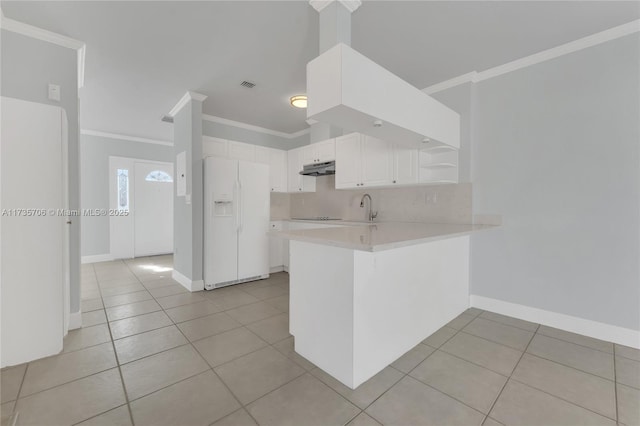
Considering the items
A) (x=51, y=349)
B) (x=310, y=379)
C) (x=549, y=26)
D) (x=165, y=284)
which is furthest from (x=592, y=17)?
(x=165, y=284)

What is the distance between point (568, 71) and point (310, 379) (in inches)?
134

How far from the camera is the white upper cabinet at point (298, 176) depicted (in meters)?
4.88

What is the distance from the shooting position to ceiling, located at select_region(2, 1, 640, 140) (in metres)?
2.10

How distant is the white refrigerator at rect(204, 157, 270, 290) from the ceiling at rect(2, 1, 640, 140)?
1094 millimetres

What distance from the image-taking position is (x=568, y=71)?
8.30 ft

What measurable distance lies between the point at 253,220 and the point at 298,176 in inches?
51.1

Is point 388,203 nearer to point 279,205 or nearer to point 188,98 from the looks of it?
point 279,205

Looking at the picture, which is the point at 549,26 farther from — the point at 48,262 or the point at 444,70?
the point at 48,262

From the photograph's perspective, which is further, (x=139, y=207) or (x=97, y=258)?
(x=139, y=207)

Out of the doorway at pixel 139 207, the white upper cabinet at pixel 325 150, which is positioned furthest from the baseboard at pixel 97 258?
the white upper cabinet at pixel 325 150

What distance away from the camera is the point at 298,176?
5004 millimetres

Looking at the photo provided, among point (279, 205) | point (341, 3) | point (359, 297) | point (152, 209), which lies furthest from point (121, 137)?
point (359, 297)

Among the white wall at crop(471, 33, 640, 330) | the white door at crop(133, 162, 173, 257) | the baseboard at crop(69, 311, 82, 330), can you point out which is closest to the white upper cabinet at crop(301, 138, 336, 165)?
the white wall at crop(471, 33, 640, 330)

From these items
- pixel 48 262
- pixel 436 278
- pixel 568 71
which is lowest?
pixel 436 278
